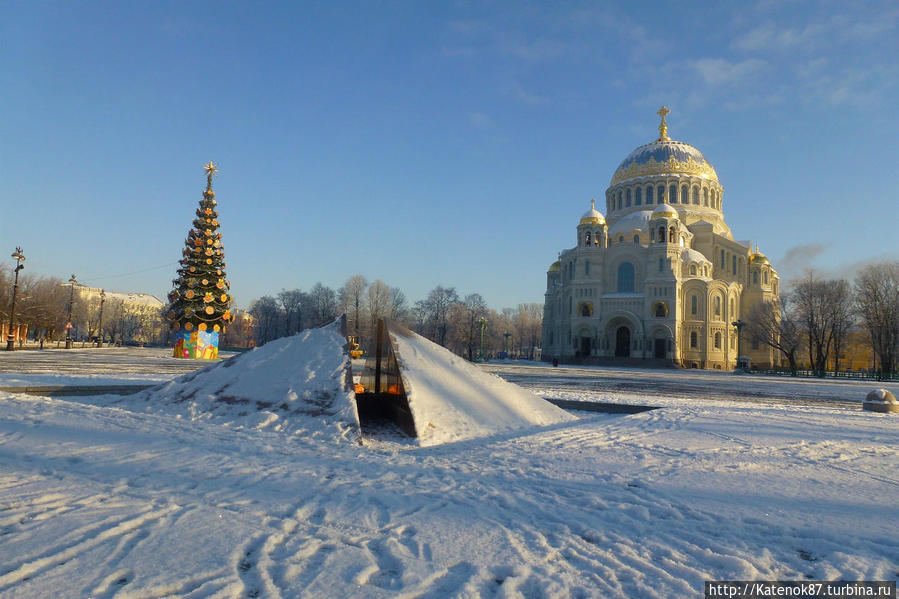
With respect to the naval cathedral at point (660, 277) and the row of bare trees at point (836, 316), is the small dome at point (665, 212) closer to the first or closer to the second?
the naval cathedral at point (660, 277)

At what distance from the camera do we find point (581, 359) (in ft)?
181

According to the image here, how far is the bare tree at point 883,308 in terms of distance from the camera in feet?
142

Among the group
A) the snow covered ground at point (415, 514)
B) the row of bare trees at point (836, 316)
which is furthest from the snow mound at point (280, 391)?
the row of bare trees at point (836, 316)

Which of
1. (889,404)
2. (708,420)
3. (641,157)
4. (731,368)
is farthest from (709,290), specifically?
(708,420)

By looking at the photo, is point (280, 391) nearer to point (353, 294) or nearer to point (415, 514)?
point (415, 514)

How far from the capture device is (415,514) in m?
4.76

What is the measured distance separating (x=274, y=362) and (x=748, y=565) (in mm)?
8519

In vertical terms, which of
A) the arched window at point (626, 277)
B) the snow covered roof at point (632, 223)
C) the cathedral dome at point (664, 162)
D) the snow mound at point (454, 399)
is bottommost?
the snow mound at point (454, 399)

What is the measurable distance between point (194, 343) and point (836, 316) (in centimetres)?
4939

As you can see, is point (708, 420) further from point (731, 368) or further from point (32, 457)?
point (731, 368)

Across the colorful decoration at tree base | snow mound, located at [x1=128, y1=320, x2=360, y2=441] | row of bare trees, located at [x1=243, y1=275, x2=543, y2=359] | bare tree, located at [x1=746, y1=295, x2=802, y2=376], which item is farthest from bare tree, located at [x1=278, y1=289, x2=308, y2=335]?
snow mound, located at [x1=128, y1=320, x2=360, y2=441]

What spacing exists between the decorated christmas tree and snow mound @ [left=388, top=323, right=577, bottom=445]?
26.5 m

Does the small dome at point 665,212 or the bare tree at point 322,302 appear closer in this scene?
the small dome at point 665,212

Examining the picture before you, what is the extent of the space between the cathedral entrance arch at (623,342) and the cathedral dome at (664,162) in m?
19.4
